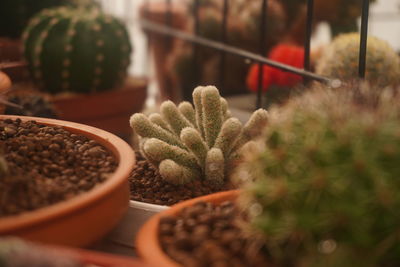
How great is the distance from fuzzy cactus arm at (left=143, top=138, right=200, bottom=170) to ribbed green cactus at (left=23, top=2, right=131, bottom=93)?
2.58 feet

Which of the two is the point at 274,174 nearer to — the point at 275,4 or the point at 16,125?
the point at 16,125

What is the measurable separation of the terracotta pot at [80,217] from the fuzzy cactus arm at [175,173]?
0.15 meters

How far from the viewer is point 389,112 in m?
0.64

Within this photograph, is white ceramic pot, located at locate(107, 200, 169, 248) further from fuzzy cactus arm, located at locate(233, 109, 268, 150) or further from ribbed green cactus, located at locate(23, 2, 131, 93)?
ribbed green cactus, located at locate(23, 2, 131, 93)

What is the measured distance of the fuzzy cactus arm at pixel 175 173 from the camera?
87 centimetres

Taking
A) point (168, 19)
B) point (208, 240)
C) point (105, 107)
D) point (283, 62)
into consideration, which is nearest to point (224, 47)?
point (283, 62)

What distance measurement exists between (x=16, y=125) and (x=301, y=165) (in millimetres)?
454

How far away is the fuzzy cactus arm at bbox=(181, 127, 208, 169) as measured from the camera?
34.2 inches

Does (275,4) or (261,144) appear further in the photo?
(275,4)

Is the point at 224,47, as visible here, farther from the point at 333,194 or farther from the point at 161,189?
the point at 333,194

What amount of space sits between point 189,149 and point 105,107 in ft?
2.54

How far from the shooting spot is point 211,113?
2.97 ft

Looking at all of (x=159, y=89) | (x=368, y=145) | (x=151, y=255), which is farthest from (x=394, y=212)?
(x=159, y=89)

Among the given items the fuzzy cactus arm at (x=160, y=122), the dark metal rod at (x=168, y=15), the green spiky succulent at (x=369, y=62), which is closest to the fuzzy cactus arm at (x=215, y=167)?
the fuzzy cactus arm at (x=160, y=122)
